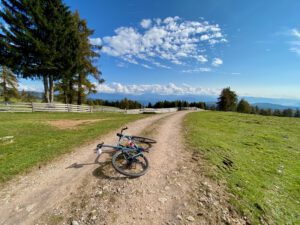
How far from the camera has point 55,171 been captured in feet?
16.9

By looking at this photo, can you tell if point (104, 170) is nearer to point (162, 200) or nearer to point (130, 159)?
point (130, 159)

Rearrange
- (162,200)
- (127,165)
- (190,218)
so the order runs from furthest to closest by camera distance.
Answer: (127,165), (162,200), (190,218)

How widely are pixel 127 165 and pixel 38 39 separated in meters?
20.0

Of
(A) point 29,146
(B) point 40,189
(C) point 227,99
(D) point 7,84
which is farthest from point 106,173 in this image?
(C) point 227,99

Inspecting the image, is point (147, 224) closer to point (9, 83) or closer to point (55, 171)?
point (55, 171)

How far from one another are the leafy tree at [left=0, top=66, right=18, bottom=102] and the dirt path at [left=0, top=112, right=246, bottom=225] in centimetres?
3178

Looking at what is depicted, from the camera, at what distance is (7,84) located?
2838 centimetres

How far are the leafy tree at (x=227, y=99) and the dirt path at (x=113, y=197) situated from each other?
5560 centimetres

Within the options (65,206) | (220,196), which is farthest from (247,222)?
(65,206)

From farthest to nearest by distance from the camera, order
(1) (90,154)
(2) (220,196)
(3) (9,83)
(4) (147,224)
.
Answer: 1. (3) (9,83)
2. (1) (90,154)
3. (2) (220,196)
4. (4) (147,224)

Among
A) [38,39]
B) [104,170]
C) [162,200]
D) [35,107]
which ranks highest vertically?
[38,39]

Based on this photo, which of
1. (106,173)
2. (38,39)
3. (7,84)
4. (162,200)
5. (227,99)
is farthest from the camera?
(227,99)

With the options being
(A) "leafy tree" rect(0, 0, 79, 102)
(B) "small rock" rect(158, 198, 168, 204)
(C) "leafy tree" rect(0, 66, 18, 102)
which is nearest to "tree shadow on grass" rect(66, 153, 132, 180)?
(B) "small rock" rect(158, 198, 168, 204)

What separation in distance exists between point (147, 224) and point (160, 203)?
25.2 inches
